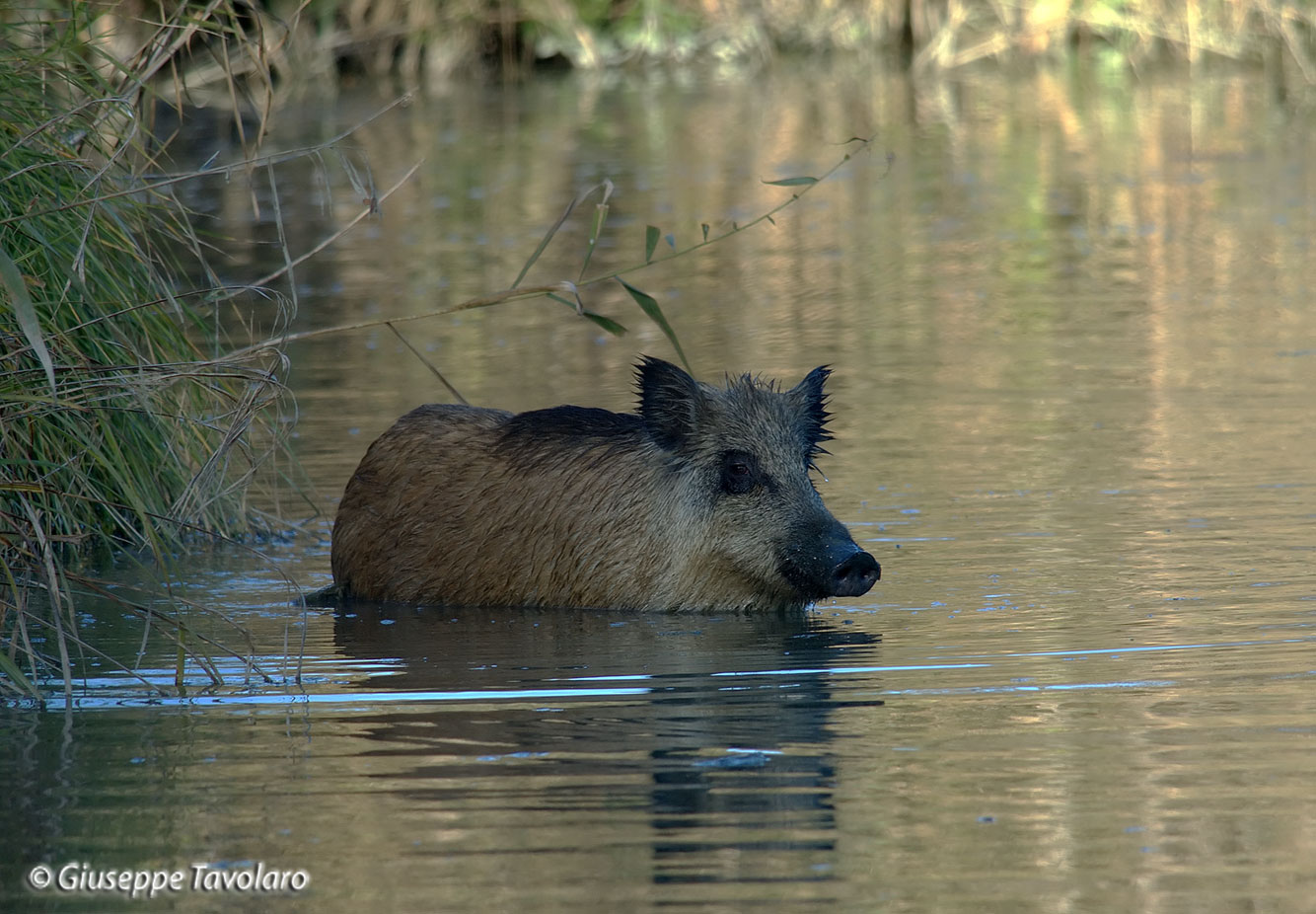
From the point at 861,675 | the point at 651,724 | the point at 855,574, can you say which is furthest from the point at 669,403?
the point at 651,724

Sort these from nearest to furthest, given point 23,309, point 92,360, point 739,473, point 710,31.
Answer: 1. point 23,309
2. point 92,360
3. point 739,473
4. point 710,31

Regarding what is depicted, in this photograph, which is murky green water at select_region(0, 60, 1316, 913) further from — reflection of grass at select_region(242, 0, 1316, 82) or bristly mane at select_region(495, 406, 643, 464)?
reflection of grass at select_region(242, 0, 1316, 82)

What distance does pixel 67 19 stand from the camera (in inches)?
330

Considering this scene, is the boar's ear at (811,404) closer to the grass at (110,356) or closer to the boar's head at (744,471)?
the boar's head at (744,471)

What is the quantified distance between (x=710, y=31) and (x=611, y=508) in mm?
35728

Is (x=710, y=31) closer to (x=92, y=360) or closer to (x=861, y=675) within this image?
(x=92, y=360)

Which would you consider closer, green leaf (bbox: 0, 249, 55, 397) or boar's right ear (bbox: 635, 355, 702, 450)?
green leaf (bbox: 0, 249, 55, 397)

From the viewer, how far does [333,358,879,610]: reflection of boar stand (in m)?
8.27

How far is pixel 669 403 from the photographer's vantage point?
8391mm

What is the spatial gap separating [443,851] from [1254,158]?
20.6 metres

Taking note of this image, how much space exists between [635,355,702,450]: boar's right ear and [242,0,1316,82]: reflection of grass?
101 ft

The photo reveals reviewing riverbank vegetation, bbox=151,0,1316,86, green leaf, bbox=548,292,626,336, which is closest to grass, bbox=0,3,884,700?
green leaf, bbox=548,292,626,336

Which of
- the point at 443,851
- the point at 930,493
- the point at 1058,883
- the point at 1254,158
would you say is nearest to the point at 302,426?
the point at 930,493

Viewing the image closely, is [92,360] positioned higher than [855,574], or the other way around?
[92,360]
